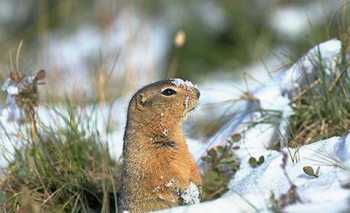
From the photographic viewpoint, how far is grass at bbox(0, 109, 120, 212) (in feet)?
14.9

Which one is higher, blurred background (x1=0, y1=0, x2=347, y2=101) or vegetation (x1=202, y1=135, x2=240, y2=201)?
blurred background (x1=0, y1=0, x2=347, y2=101)

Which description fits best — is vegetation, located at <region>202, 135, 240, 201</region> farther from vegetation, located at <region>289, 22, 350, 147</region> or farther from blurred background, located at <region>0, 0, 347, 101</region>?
blurred background, located at <region>0, 0, 347, 101</region>

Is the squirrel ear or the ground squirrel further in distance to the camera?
the squirrel ear

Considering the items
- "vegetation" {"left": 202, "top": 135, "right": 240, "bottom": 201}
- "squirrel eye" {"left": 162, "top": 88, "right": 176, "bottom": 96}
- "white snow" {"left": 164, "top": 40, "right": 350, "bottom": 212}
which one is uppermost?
"squirrel eye" {"left": 162, "top": 88, "right": 176, "bottom": 96}

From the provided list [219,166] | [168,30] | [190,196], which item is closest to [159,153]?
[190,196]

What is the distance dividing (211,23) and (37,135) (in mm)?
7470

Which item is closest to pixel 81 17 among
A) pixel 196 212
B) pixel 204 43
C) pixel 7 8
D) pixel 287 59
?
pixel 7 8

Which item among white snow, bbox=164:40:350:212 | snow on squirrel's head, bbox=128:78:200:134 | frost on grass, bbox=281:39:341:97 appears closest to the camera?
white snow, bbox=164:40:350:212

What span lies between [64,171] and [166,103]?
2.92 ft

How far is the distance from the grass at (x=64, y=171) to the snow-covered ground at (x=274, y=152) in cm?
13

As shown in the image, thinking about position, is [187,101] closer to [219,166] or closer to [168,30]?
[219,166]

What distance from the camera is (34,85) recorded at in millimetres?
4777

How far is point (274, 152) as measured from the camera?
15.2 ft

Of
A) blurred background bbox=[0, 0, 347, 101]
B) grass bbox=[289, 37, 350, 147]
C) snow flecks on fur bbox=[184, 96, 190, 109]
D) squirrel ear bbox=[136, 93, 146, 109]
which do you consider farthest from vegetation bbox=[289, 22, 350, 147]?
blurred background bbox=[0, 0, 347, 101]
